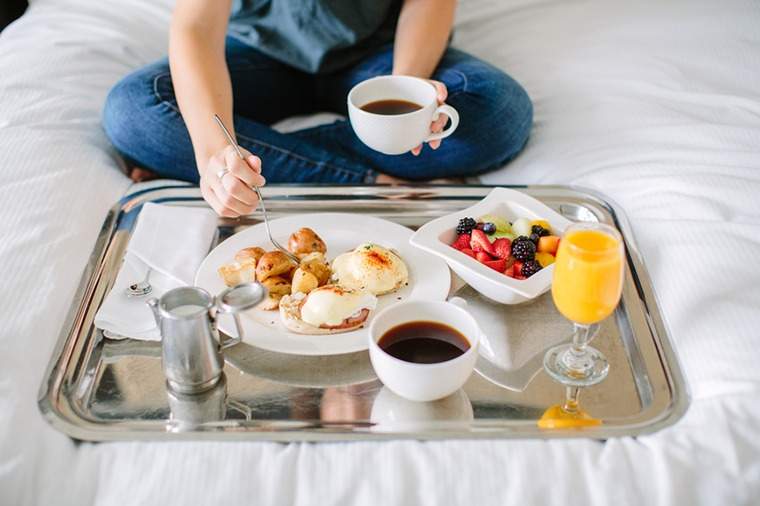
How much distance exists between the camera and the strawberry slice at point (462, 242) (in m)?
1.16

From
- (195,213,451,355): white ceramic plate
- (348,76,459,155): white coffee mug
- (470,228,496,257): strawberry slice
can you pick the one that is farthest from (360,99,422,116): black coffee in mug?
(470,228,496,257): strawberry slice

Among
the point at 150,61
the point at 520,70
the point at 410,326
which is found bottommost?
the point at 150,61

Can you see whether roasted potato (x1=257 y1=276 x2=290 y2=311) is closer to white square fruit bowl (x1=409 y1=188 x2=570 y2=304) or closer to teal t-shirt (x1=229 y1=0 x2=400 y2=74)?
white square fruit bowl (x1=409 y1=188 x2=570 y2=304)

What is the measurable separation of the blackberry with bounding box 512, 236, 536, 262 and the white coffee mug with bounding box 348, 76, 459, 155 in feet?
0.83

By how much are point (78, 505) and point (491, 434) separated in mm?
446

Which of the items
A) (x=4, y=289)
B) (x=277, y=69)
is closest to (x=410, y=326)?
(x=4, y=289)

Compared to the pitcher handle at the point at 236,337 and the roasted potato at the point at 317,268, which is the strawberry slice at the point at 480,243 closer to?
the roasted potato at the point at 317,268

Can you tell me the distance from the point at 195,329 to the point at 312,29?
0.88 metres

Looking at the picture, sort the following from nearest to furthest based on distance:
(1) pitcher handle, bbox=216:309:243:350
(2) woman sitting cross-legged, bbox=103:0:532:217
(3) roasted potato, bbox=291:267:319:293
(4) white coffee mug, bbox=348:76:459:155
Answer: (1) pitcher handle, bbox=216:309:243:350, (3) roasted potato, bbox=291:267:319:293, (4) white coffee mug, bbox=348:76:459:155, (2) woman sitting cross-legged, bbox=103:0:532:217

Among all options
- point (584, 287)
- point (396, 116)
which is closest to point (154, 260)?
point (396, 116)

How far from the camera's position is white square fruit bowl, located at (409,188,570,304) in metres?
1.08

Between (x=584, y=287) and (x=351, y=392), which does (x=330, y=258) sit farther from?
(x=584, y=287)

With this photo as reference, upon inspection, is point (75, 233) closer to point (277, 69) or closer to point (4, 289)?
point (4, 289)

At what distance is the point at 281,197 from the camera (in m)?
1.39
